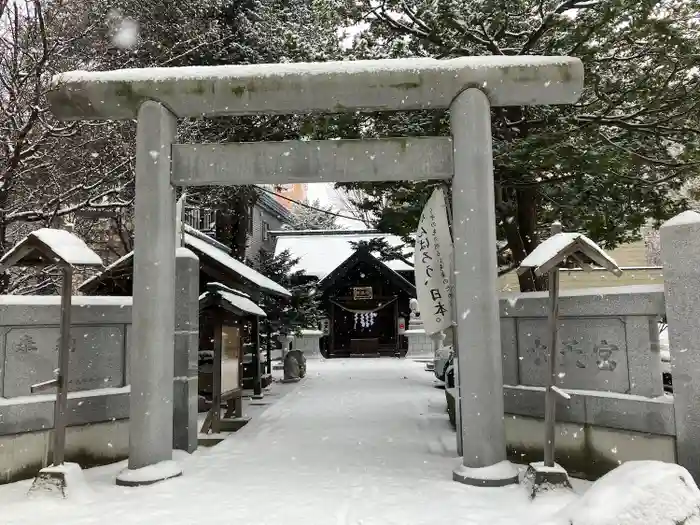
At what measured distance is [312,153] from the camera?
23.0 ft

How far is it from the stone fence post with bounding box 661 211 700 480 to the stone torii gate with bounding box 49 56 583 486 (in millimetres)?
1810

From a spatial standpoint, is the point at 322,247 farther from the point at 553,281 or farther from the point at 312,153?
the point at 553,281

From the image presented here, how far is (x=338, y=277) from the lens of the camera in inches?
1136

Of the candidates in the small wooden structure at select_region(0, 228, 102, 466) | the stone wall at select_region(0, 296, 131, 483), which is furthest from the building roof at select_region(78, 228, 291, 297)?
the small wooden structure at select_region(0, 228, 102, 466)

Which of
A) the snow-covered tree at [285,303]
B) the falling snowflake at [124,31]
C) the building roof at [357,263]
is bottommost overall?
the snow-covered tree at [285,303]

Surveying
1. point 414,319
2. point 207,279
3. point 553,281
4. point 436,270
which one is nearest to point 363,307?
point 414,319

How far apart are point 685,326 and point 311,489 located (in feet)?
14.0

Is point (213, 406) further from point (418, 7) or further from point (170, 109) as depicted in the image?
point (418, 7)

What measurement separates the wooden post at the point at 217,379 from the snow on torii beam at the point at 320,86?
401cm

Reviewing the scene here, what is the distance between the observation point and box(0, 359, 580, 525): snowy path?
522 cm

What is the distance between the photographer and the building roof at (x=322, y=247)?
3132cm

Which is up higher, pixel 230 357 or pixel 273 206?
pixel 273 206

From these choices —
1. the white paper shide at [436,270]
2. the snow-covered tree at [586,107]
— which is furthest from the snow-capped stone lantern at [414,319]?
the white paper shide at [436,270]

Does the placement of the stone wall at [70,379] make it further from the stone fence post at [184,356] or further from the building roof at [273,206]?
the building roof at [273,206]
